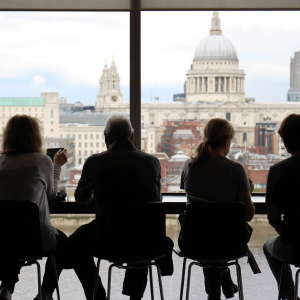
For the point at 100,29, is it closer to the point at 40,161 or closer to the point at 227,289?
the point at 40,161

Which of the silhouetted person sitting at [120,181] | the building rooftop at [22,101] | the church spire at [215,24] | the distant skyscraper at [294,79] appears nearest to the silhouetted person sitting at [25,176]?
the silhouetted person sitting at [120,181]

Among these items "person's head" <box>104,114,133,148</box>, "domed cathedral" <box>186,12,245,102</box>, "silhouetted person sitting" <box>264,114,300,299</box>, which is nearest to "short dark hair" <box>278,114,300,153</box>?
"silhouetted person sitting" <box>264,114,300,299</box>

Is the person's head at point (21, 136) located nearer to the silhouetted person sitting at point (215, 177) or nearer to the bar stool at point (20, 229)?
the bar stool at point (20, 229)

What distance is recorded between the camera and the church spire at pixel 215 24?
10.7ft

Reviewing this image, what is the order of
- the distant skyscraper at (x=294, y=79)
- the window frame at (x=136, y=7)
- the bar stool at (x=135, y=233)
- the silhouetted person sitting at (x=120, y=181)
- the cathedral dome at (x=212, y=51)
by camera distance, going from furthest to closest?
the distant skyscraper at (x=294, y=79)
the cathedral dome at (x=212, y=51)
the window frame at (x=136, y=7)
the silhouetted person sitting at (x=120, y=181)
the bar stool at (x=135, y=233)

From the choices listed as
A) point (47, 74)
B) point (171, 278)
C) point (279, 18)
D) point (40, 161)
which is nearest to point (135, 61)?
point (47, 74)

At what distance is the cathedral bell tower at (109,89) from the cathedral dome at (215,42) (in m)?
0.77

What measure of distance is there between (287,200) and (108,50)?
2203mm

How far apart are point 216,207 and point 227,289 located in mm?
711

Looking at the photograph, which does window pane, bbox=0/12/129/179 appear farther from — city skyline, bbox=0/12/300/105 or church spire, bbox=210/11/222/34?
church spire, bbox=210/11/222/34

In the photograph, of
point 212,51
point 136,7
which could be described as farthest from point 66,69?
point 212,51

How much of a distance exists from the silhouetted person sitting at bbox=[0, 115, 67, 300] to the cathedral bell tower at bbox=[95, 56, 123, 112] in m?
1.33

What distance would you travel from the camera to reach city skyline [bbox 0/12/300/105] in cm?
326

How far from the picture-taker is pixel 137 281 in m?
1.86
